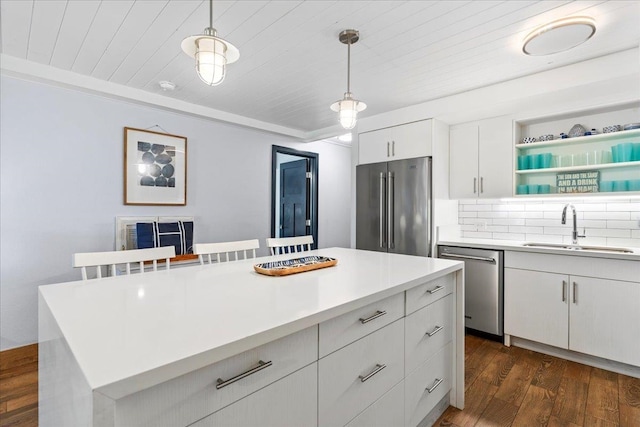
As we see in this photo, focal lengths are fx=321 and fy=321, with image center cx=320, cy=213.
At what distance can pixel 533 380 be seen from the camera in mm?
2273

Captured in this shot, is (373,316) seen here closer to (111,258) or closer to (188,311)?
(188,311)

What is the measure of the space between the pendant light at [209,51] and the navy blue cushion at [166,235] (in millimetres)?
2069

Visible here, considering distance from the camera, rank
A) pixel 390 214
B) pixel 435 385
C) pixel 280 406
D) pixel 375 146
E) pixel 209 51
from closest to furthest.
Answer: pixel 280 406 → pixel 209 51 → pixel 435 385 → pixel 390 214 → pixel 375 146

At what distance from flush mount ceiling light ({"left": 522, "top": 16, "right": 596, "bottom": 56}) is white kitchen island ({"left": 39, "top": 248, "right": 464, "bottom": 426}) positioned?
1.53 m

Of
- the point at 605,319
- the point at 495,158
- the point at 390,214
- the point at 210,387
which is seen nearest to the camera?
the point at 210,387

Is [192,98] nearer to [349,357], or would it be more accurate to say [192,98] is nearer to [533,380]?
[349,357]

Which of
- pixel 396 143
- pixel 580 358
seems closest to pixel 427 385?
pixel 580 358

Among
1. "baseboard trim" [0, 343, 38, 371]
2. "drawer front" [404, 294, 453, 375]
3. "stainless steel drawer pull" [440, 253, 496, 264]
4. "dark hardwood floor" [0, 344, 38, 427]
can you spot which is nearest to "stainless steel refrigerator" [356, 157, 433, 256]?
"stainless steel drawer pull" [440, 253, 496, 264]

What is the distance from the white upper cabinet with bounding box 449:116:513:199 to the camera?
10.2 ft

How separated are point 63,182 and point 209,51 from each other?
7.34 ft

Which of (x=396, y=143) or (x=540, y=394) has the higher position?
(x=396, y=143)

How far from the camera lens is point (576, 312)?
2.51m

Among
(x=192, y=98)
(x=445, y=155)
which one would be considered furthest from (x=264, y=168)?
(x=445, y=155)

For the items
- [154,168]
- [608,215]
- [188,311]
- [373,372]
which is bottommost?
[373,372]
